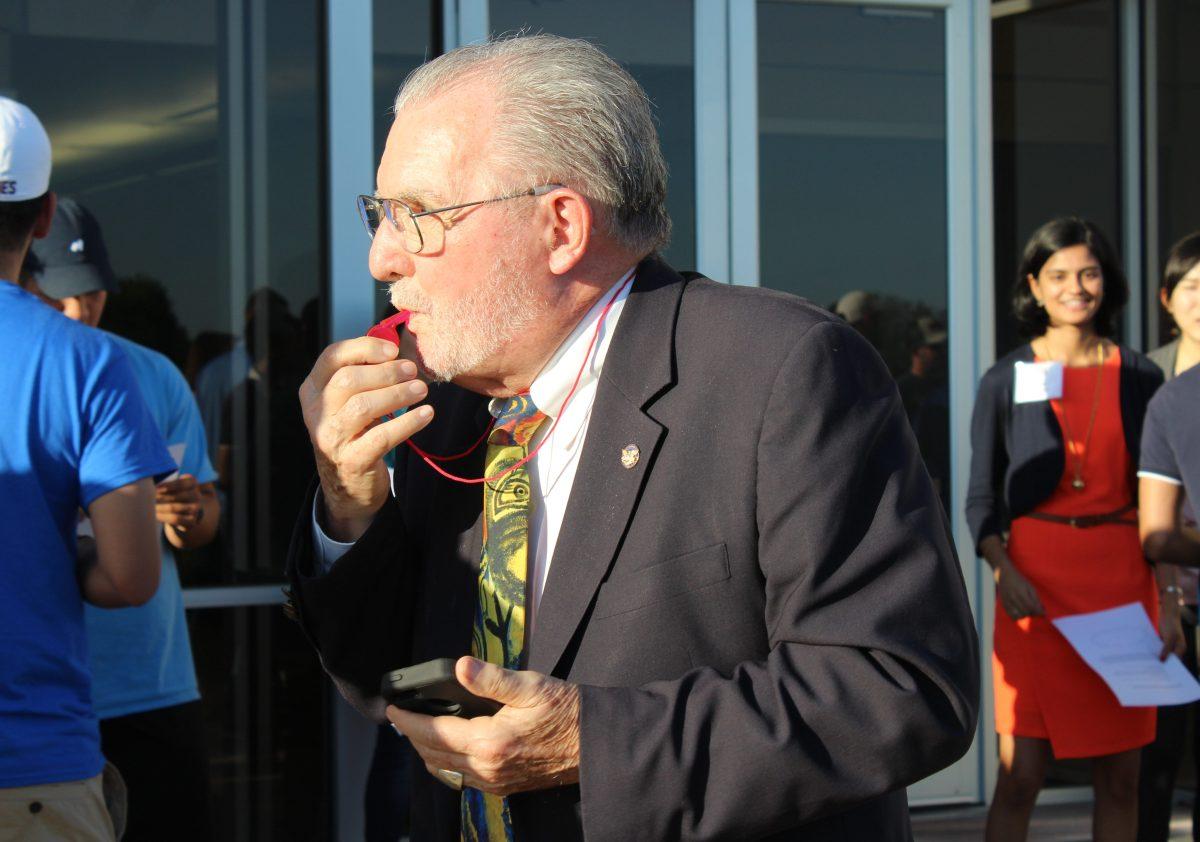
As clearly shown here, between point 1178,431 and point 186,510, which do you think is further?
point 186,510

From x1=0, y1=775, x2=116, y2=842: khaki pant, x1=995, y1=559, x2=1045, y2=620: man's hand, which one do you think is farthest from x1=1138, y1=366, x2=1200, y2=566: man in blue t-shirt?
x1=0, y1=775, x2=116, y2=842: khaki pant

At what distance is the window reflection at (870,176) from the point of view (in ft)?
17.3

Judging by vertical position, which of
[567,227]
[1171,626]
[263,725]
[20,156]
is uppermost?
[20,156]

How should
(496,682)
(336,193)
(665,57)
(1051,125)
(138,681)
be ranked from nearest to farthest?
(496,682) → (138,681) → (336,193) → (665,57) → (1051,125)

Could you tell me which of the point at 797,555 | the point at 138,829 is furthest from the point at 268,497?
the point at 797,555

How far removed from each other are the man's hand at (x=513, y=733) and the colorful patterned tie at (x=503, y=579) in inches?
6.8

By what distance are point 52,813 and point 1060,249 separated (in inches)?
144

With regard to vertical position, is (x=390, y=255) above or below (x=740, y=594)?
above

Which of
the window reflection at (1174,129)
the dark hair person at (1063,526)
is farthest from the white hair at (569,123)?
the window reflection at (1174,129)

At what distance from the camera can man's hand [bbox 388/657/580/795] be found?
1.52 meters

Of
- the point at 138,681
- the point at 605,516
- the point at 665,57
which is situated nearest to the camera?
the point at 605,516

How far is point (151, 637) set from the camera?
11.4 ft

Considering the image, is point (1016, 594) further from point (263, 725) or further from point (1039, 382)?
point (263, 725)

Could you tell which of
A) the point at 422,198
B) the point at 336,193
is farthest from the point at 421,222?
the point at 336,193
